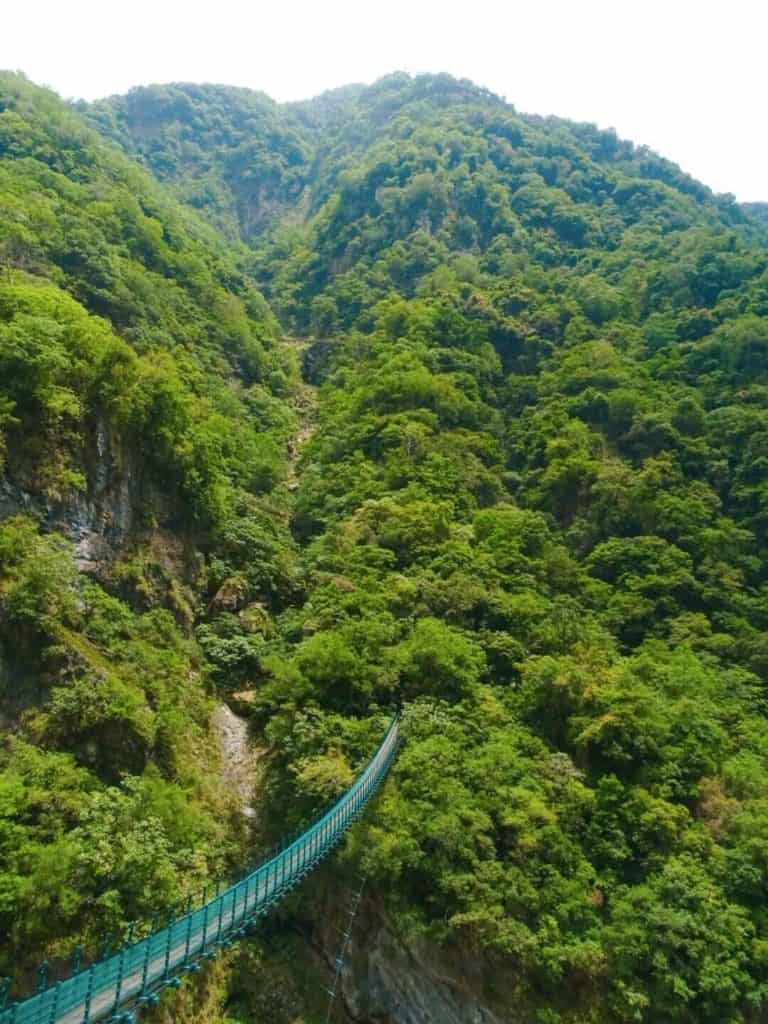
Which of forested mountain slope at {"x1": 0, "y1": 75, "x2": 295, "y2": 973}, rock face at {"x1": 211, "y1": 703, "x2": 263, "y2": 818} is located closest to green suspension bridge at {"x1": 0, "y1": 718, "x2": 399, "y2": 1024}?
forested mountain slope at {"x1": 0, "y1": 75, "x2": 295, "y2": 973}

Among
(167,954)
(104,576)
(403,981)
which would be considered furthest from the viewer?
(104,576)

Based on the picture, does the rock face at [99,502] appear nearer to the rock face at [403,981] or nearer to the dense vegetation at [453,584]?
the dense vegetation at [453,584]

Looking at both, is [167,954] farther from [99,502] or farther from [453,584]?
[453,584]

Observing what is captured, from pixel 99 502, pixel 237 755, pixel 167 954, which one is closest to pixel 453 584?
pixel 237 755

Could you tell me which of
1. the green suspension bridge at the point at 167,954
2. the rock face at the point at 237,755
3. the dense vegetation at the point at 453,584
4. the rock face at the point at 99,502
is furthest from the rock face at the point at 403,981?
the rock face at the point at 99,502

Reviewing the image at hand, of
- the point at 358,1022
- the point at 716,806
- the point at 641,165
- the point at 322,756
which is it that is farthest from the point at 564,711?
the point at 641,165
